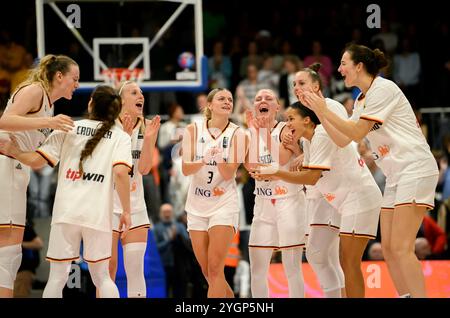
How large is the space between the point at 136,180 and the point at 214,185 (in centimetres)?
74

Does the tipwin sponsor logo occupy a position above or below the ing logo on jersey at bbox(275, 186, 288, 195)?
above

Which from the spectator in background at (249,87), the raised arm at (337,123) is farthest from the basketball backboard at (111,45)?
the raised arm at (337,123)

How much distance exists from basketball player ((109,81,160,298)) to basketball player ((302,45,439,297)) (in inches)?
66.0

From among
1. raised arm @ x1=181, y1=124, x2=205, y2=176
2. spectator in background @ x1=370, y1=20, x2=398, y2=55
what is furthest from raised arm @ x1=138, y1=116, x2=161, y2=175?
spectator in background @ x1=370, y1=20, x2=398, y2=55

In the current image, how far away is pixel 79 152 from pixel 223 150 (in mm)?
1695

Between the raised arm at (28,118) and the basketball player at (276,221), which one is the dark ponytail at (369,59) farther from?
the raised arm at (28,118)

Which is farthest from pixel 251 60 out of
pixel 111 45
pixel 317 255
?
pixel 317 255

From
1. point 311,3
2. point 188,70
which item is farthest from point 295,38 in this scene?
point 188,70

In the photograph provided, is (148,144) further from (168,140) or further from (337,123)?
(168,140)

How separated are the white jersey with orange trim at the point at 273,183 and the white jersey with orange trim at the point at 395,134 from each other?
997 mm

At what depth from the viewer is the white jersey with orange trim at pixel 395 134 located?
783cm

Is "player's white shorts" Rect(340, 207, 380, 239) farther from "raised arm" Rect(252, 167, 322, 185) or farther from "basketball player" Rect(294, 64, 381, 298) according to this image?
"raised arm" Rect(252, 167, 322, 185)

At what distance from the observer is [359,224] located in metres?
8.15

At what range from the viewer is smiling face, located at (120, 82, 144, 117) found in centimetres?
880
